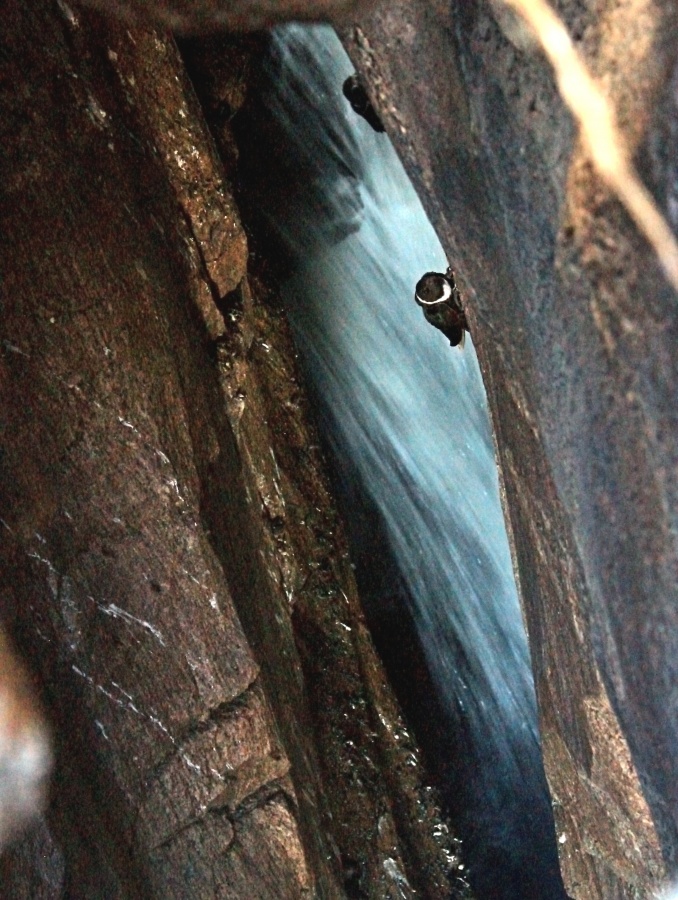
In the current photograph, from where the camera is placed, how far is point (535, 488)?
2.80 metres

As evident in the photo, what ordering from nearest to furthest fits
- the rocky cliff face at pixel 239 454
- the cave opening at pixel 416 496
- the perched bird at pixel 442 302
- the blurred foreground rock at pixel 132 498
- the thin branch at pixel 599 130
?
1. the thin branch at pixel 599 130
2. the rocky cliff face at pixel 239 454
3. the blurred foreground rock at pixel 132 498
4. the perched bird at pixel 442 302
5. the cave opening at pixel 416 496

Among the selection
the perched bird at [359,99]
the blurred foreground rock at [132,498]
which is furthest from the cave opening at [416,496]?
the blurred foreground rock at [132,498]

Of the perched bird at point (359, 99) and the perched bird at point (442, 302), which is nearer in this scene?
the perched bird at point (442, 302)

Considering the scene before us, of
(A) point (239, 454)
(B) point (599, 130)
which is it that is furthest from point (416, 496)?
(B) point (599, 130)

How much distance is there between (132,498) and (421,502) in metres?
2.12

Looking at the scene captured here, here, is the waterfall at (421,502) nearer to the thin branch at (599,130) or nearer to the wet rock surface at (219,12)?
the wet rock surface at (219,12)

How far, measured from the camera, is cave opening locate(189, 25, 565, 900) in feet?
16.6

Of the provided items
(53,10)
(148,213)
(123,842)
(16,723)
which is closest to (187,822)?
(123,842)

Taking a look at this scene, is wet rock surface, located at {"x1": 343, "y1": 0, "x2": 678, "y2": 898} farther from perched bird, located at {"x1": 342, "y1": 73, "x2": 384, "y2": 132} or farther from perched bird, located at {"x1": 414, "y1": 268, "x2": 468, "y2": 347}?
perched bird, located at {"x1": 342, "y1": 73, "x2": 384, "y2": 132}

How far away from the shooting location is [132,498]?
132 inches

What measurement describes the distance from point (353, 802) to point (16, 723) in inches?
75.0

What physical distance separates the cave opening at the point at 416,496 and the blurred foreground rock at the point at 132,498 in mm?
1116

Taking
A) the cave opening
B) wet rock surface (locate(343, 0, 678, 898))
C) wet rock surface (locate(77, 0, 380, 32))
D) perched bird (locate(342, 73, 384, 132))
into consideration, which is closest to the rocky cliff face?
wet rock surface (locate(343, 0, 678, 898))

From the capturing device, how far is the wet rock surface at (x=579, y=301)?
1.75m
